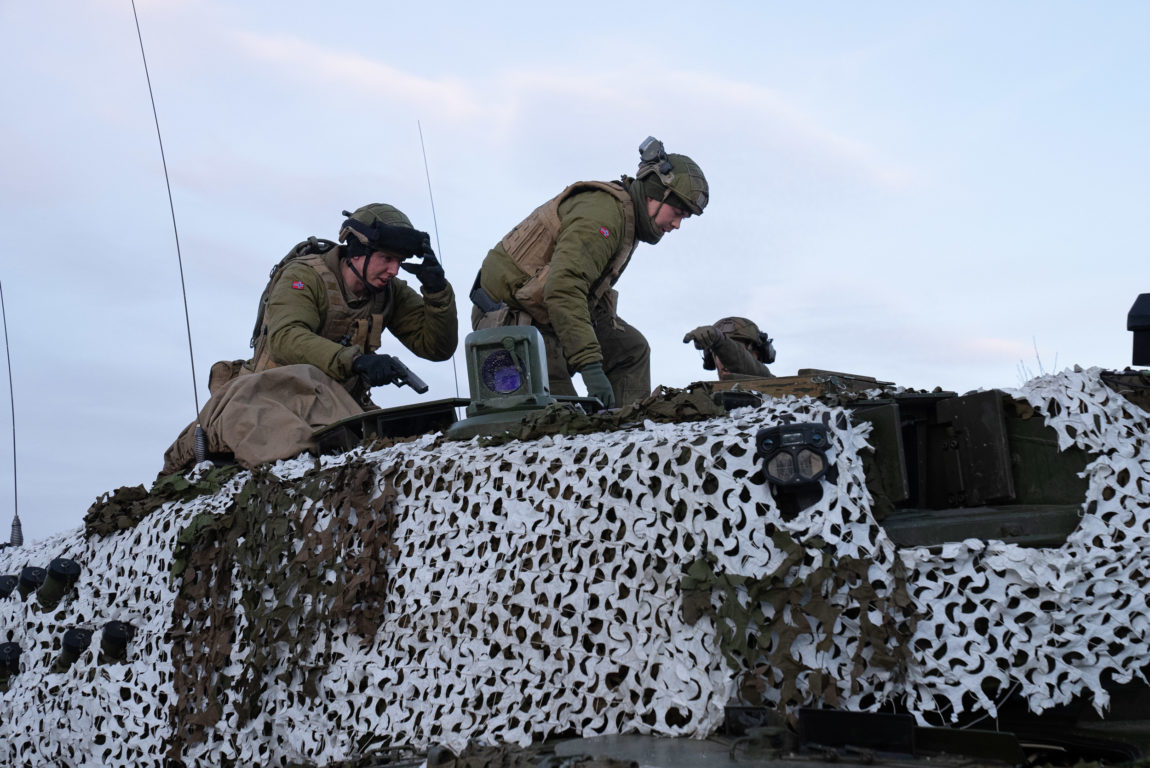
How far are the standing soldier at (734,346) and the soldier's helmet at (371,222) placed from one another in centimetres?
193

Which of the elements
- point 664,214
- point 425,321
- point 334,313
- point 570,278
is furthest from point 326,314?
point 664,214

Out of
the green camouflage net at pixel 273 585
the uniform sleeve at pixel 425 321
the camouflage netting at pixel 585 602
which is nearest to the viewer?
the camouflage netting at pixel 585 602

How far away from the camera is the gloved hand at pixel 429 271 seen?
283 inches

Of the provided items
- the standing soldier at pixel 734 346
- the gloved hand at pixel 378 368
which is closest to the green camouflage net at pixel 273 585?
the gloved hand at pixel 378 368

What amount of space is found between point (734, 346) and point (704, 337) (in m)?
0.26

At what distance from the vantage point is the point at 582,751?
11.7 feet

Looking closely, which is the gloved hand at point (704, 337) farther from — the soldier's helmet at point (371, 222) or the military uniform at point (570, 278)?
the soldier's helmet at point (371, 222)

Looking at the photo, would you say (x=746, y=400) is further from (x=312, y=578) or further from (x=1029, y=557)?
(x=312, y=578)

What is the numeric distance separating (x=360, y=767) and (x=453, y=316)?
387cm

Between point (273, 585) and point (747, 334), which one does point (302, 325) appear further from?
point (747, 334)

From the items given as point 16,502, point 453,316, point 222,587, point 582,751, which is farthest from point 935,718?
point 16,502

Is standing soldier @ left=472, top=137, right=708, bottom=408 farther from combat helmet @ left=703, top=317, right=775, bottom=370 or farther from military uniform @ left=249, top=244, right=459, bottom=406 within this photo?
combat helmet @ left=703, top=317, right=775, bottom=370

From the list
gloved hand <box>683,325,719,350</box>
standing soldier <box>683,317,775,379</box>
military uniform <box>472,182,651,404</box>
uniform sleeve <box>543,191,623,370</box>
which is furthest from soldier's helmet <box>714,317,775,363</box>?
uniform sleeve <box>543,191,623,370</box>

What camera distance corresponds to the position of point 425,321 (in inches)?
302
